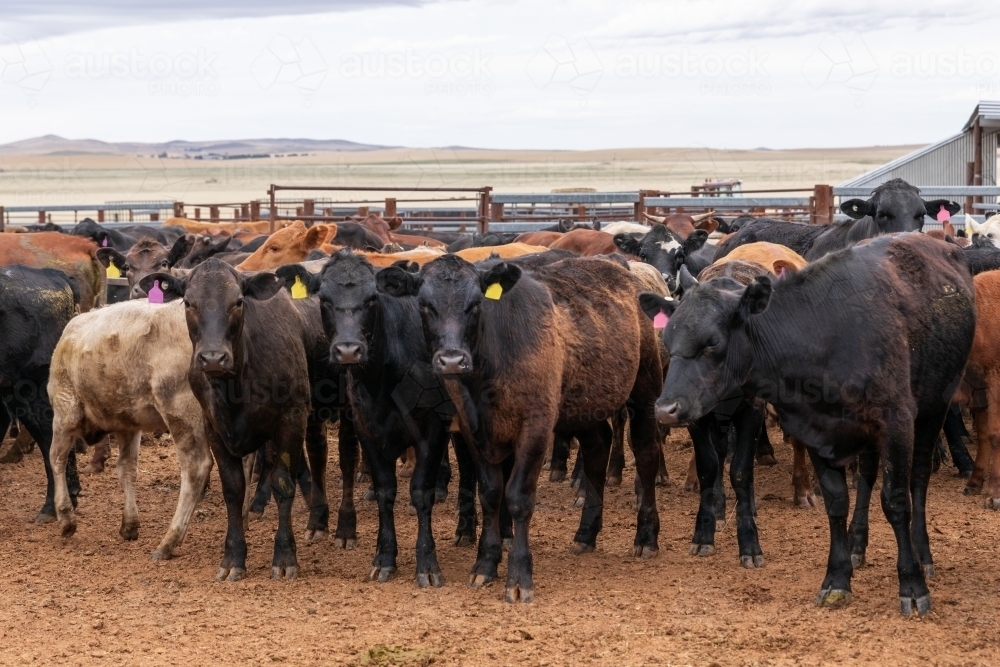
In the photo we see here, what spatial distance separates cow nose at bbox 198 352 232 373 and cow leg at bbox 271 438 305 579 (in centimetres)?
75

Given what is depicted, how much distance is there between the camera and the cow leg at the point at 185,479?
7.44m

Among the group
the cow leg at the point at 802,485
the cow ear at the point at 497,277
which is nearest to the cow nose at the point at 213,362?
the cow ear at the point at 497,277

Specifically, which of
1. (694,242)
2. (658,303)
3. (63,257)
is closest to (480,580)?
(658,303)

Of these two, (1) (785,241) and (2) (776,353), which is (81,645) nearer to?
(2) (776,353)

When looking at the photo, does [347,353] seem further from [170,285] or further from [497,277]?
[170,285]

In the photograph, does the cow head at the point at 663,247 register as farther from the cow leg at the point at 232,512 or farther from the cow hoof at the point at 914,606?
the cow hoof at the point at 914,606

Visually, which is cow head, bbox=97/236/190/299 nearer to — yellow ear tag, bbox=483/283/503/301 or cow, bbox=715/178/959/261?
cow, bbox=715/178/959/261

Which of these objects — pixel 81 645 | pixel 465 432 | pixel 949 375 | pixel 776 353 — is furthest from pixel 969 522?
pixel 81 645

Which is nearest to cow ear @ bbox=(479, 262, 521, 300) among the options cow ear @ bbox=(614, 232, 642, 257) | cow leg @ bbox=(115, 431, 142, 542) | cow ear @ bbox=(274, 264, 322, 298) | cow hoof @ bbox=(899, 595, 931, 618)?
cow ear @ bbox=(274, 264, 322, 298)

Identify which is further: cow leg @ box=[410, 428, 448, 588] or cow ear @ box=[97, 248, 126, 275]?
cow ear @ box=[97, 248, 126, 275]

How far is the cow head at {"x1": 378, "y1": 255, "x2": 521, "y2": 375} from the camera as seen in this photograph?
6.30m

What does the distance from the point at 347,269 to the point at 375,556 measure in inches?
65.5

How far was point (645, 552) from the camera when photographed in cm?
741

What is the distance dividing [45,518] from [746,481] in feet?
16.0
